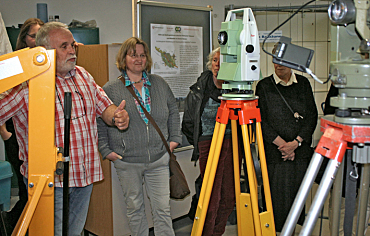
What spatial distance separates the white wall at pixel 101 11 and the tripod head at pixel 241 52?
351 cm

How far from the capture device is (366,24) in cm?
131

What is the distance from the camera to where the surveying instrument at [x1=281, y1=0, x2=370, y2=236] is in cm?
125

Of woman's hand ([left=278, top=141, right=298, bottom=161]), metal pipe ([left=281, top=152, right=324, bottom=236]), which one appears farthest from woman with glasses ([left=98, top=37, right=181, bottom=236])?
metal pipe ([left=281, top=152, right=324, bottom=236])

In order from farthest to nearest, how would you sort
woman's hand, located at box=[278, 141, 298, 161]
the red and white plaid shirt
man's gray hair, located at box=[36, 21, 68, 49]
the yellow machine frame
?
woman's hand, located at box=[278, 141, 298, 161] < man's gray hair, located at box=[36, 21, 68, 49] < the red and white plaid shirt < the yellow machine frame

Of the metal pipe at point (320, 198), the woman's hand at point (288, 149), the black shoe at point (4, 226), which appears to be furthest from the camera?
the woman's hand at point (288, 149)

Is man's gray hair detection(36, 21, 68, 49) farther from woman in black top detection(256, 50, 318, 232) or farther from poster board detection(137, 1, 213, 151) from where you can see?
woman in black top detection(256, 50, 318, 232)

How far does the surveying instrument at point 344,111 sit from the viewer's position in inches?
49.2

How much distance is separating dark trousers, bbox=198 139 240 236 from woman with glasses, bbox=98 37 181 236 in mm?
327

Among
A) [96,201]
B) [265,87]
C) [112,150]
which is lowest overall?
[96,201]

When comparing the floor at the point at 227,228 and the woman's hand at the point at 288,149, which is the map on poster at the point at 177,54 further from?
the floor at the point at 227,228

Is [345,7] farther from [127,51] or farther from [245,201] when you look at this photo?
[127,51]

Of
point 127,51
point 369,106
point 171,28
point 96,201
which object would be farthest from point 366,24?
point 96,201

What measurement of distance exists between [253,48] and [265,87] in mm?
957

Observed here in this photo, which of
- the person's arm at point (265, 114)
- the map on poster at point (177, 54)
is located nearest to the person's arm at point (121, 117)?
the map on poster at point (177, 54)
